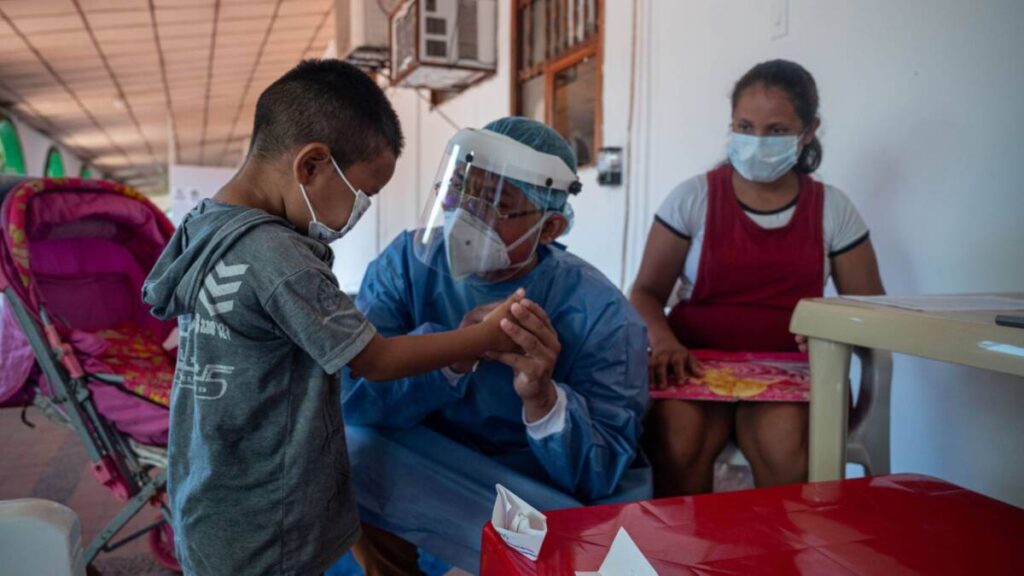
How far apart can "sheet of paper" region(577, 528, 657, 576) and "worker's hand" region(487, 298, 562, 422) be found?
1.33ft

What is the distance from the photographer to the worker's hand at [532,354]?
1.00 metres

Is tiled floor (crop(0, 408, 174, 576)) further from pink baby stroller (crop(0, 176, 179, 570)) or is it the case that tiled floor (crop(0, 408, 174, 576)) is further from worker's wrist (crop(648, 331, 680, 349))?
worker's wrist (crop(648, 331, 680, 349))

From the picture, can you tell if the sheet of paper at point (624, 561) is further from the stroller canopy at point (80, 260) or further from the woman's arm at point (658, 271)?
the stroller canopy at point (80, 260)

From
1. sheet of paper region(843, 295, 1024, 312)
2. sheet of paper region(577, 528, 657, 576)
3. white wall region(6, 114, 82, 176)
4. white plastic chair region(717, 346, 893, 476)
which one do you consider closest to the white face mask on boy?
sheet of paper region(577, 528, 657, 576)

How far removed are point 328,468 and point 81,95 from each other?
360 inches

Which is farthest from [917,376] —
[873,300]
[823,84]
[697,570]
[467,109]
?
[467,109]

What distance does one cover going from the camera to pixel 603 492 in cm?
111

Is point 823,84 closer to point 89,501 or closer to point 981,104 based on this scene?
point 981,104

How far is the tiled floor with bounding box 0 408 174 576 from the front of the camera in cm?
211

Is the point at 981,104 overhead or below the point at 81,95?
below

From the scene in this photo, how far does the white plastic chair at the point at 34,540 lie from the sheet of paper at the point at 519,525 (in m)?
0.51

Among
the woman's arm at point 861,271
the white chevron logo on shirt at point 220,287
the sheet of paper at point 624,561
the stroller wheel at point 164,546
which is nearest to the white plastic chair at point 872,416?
the woman's arm at point 861,271

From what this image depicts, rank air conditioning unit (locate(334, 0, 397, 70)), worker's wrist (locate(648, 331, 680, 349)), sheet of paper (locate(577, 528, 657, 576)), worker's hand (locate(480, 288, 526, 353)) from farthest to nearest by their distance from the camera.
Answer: air conditioning unit (locate(334, 0, 397, 70))
worker's wrist (locate(648, 331, 680, 349))
worker's hand (locate(480, 288, 526, 353))
sheet of paper (locate(577, 528, 657, 576))

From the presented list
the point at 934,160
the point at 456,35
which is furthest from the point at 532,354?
the point at 456,35
